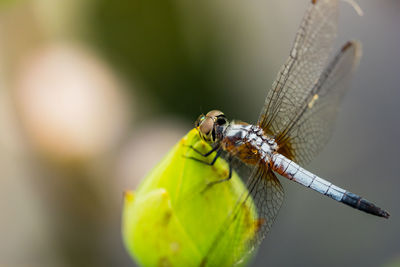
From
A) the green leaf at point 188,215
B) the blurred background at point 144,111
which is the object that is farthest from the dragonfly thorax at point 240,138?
the blurred background at point 144,111

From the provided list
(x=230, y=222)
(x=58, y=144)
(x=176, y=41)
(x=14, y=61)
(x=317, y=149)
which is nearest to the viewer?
(x=230, y=222)

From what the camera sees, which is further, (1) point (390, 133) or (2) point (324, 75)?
(1) point (390, 133)

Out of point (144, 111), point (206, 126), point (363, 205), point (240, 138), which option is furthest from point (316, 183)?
point (144, 111)

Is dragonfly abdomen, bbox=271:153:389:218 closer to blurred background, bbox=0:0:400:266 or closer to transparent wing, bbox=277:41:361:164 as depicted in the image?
transparent wing, bbox=277:41:361:164

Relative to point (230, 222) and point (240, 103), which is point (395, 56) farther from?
point (230, 222)

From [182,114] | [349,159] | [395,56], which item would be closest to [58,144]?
[182,114]

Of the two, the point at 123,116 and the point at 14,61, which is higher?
the point at 14,61

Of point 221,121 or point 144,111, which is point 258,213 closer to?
point 221,121
